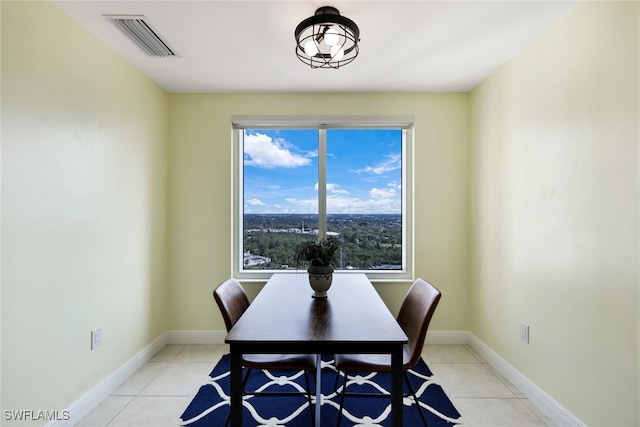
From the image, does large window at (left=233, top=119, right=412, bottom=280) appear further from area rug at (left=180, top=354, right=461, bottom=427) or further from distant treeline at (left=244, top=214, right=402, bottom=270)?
area rug at (left=180, top=354, right=461, bottom=427)

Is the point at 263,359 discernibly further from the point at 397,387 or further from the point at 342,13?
the point at 342,13

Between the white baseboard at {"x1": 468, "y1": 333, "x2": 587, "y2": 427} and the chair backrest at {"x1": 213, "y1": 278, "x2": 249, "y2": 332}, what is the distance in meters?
2.03

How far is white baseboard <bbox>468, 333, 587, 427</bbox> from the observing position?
1.82 meters

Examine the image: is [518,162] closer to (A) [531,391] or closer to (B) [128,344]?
(A) [531,391]

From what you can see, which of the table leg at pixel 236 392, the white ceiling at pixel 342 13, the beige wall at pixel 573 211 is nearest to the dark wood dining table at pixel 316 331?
the table leg at pixel 236 392

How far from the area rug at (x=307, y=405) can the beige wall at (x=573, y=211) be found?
2.37 feet

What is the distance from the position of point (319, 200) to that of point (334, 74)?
119 cm

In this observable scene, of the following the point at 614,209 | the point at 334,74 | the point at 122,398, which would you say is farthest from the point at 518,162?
the point at 122,398

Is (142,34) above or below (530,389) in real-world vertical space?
above

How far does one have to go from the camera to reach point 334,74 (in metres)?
2.59

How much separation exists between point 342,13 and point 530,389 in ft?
8.94

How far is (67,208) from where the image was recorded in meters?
1.84

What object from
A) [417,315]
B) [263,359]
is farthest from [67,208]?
[417,315]

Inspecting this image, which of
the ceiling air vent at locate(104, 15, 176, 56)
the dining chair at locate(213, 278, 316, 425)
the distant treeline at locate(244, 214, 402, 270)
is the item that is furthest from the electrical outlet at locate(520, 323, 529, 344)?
the ceiling air vent at locate(104, 15, 176, 56)
